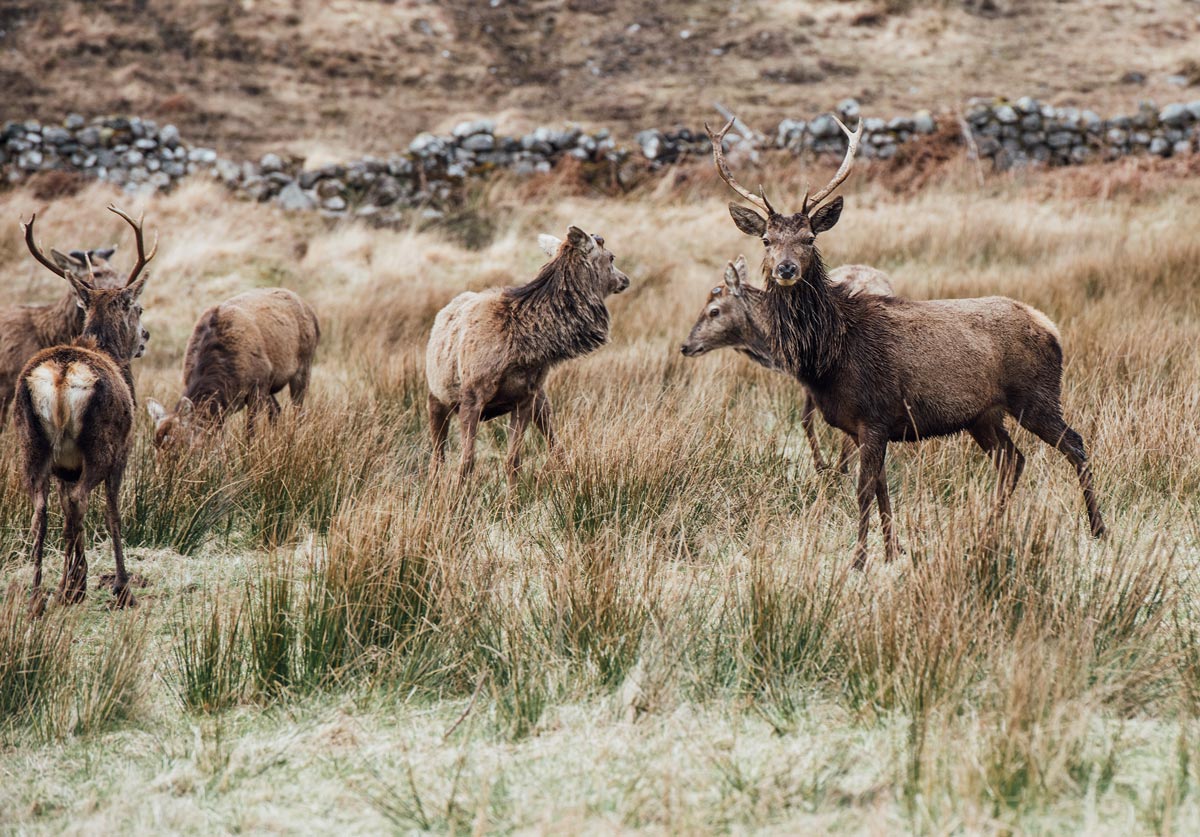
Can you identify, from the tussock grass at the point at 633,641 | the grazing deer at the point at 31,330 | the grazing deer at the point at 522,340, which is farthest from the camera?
the grazing deer at the point at 31,330

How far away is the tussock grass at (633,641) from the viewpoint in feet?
11.4

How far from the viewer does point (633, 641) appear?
14.3 ft

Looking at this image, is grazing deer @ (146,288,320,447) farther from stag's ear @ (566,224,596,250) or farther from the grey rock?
the grey rock

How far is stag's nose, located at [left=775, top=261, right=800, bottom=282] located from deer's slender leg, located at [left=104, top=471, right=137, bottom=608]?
337 centimetres

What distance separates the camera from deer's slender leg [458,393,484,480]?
6711mm

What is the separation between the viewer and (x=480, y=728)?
4.00m

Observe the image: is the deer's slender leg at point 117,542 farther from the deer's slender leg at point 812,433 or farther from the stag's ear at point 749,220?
the deer's slender leg at point 812,433

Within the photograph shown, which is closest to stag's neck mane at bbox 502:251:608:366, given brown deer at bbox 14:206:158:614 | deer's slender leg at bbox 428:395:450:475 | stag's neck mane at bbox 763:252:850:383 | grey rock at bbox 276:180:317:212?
deer's slender leg at bbox 428:395:450:475

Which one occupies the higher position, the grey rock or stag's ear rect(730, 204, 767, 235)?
stag's ear rect(730, 204, 767, 235)

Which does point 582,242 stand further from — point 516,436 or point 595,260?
point 516,436

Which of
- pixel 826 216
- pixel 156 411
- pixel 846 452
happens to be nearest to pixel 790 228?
pixel 826 216

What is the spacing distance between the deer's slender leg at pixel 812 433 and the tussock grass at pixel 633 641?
0.16 m

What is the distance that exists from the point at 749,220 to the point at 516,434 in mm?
1860

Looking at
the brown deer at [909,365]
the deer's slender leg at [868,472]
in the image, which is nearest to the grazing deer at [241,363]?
the brown deer at [909,365]
